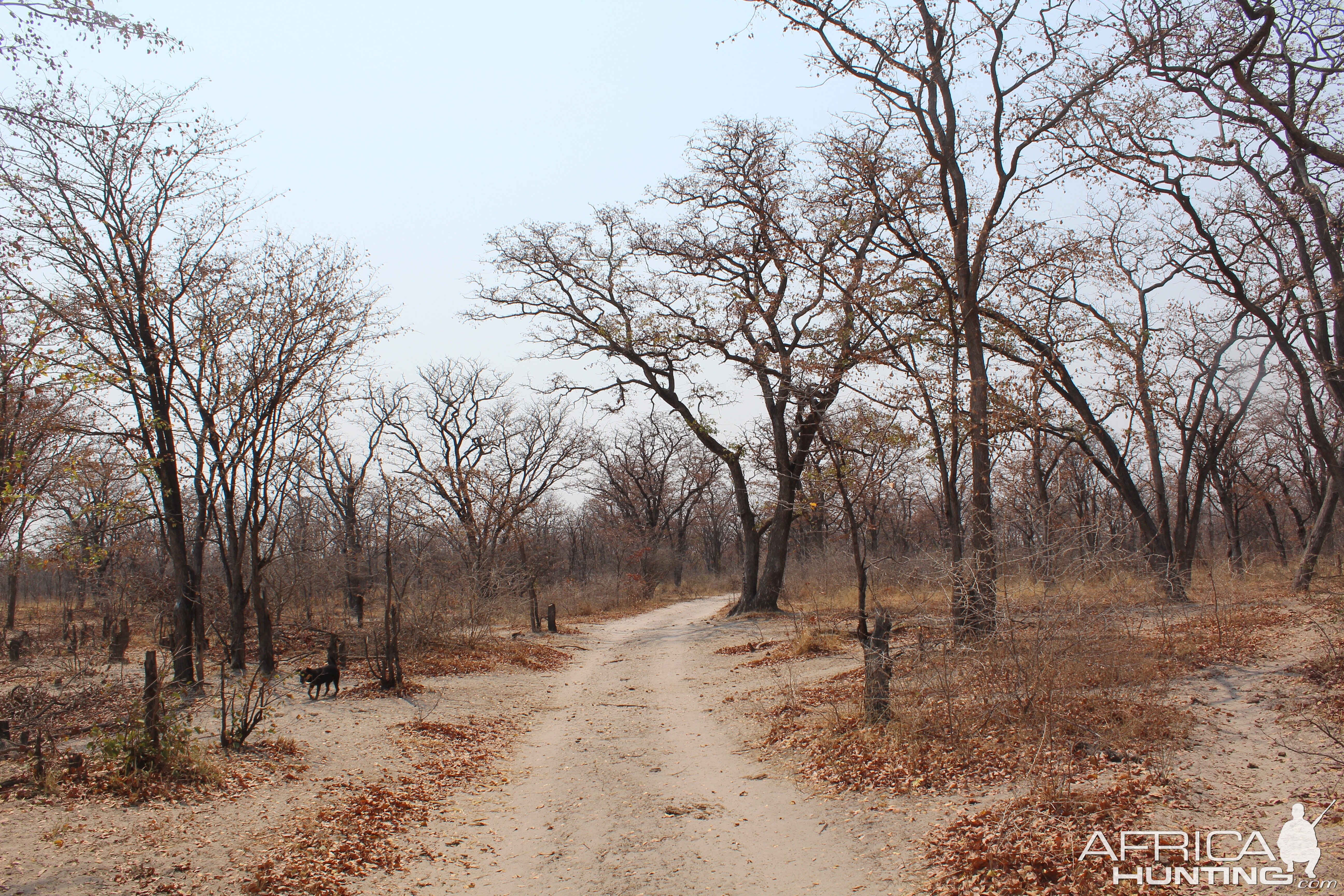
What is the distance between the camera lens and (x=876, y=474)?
1292 centimetres

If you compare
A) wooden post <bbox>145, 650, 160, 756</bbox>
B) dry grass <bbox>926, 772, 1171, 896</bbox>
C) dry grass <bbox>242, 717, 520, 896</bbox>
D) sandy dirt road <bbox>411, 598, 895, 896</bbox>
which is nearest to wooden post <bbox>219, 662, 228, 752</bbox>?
wooden post <bbox>145, 650, 160, 756</bbox>

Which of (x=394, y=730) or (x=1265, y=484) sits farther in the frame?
(x=1265, y=484)

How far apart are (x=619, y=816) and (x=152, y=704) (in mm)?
4123

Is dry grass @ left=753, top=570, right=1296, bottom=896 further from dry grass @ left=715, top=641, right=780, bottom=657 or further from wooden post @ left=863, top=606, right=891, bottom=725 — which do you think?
dry grass @ left=715, top=641, right=780, bottom=657

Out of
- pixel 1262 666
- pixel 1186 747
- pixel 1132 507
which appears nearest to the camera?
pixel 1186 747

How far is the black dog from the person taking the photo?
10.7 meters

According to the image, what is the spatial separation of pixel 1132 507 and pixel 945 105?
967 centimetres

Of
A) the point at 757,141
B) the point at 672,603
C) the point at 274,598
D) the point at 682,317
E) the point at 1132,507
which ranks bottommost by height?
the point at 672,603

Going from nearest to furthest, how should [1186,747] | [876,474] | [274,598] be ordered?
[1186,747] < [876,474] < [274,598]

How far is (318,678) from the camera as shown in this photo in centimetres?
1072

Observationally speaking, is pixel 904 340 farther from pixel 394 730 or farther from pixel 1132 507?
pixel 394 730

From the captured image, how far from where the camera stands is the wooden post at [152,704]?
640 centimetres

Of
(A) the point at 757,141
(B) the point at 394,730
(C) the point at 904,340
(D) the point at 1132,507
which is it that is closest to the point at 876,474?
Answer: (C) the point at 904,340

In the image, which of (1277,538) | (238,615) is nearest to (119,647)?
(238,615)
